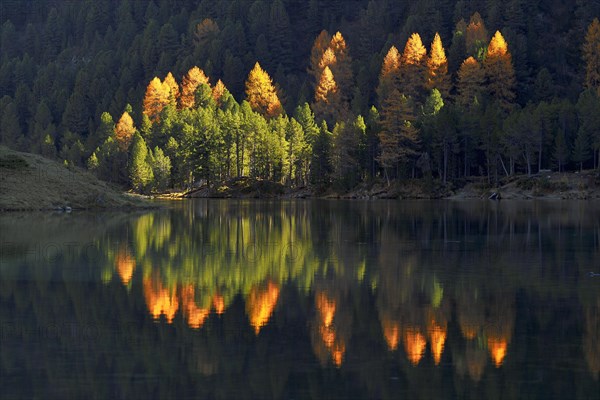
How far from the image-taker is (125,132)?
186m

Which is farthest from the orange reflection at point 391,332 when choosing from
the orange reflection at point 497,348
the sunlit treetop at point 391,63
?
the sunlit treetop at point 391,63

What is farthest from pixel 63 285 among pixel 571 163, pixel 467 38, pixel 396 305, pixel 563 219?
pixel 467 38

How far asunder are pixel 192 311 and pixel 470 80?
146 meters

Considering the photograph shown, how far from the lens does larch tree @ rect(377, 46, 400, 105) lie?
584 ft

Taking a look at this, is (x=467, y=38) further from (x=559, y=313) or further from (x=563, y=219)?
(x=559, y=313)

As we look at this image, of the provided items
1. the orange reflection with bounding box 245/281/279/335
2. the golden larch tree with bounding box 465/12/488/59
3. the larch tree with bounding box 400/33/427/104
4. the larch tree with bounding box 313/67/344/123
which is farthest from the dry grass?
the larch tree with bounding box 313/67/344/123

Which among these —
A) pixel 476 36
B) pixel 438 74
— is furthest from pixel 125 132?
pixel 476 36

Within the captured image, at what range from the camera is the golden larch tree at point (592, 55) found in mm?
169875

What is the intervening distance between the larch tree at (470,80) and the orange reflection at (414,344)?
5659 inches

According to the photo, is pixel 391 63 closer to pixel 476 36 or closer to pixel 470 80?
pixel 476 36

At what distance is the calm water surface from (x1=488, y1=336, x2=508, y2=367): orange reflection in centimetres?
8

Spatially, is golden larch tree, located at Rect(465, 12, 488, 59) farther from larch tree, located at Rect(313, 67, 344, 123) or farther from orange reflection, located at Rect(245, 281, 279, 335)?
orange reflection, located at Rect(245, 281, 279, 335)

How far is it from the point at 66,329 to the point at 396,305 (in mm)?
9904

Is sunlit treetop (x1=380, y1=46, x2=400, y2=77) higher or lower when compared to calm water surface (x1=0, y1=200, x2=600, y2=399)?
higher
